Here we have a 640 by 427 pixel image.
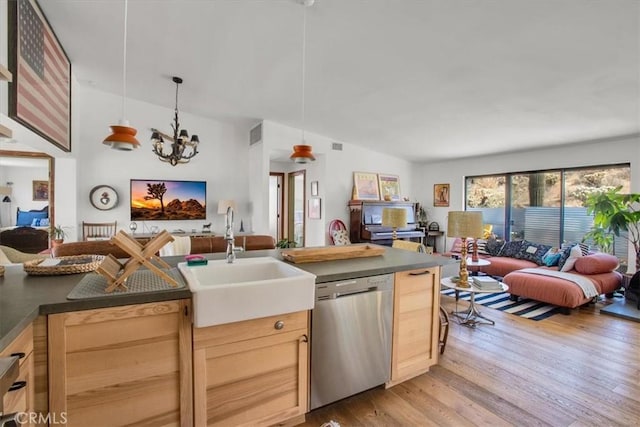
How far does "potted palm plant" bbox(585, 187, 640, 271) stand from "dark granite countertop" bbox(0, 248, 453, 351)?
345 centimetres

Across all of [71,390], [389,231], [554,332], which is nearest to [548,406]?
[554,332]

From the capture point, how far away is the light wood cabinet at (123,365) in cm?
119

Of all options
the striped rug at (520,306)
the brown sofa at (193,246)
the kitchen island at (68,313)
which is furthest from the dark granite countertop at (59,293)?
the striped rug at (520,306)

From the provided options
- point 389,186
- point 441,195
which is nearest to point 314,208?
point 389,186

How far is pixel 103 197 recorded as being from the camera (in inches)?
208

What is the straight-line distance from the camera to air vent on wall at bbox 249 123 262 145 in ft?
18.2

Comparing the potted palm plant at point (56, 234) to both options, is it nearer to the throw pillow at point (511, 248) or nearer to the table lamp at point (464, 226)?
the table lamp at point (464, 226)

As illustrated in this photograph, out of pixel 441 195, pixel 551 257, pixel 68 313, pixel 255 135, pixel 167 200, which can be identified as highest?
pixel 255 135

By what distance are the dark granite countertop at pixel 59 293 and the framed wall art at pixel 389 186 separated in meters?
4.56

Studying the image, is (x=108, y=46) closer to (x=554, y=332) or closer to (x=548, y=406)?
(x=548, y=406)

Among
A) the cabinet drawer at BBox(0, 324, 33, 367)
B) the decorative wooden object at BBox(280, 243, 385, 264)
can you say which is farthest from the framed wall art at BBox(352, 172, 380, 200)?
the cabinet drawer at BBox(0, 324, 33, 367)

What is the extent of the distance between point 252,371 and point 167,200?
16.5 ft

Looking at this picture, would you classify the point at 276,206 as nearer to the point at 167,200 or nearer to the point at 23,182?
the point at 167,200

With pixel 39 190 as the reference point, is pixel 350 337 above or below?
below
